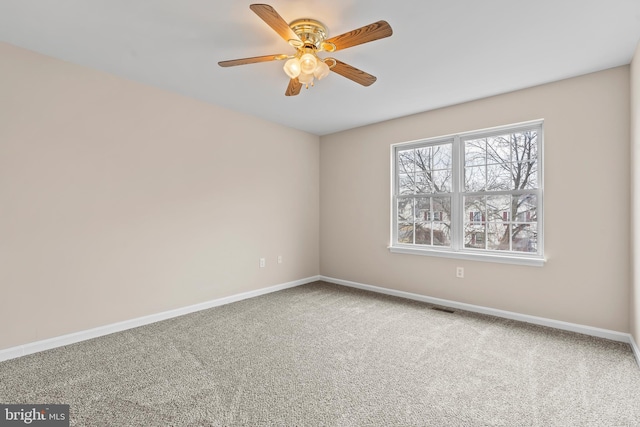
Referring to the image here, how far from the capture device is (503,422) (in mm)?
1718

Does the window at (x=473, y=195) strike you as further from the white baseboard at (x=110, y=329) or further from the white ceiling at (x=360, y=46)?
the white baseboard at (x=110, y=329)

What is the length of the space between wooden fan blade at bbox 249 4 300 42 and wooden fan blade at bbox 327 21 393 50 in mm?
277

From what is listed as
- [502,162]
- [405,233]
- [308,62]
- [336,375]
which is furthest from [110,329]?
[502,162]

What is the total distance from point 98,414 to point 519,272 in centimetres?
369

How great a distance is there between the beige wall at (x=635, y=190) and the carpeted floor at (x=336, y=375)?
0.33 metres

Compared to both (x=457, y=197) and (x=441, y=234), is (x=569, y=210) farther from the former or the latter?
(x=441, y=234)

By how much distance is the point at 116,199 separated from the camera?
118 inches

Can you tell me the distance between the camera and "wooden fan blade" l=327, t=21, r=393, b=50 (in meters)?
1.78

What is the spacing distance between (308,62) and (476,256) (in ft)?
9.14

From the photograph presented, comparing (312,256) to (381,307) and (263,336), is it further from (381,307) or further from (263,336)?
(263,336)

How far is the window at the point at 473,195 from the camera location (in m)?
3.33

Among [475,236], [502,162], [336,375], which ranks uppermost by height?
[502,162]

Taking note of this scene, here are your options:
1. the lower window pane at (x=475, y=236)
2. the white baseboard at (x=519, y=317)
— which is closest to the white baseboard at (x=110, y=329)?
the white baseboard at (x=519, y=317)

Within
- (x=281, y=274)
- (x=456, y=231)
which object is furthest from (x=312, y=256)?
(x=456, y=231)
